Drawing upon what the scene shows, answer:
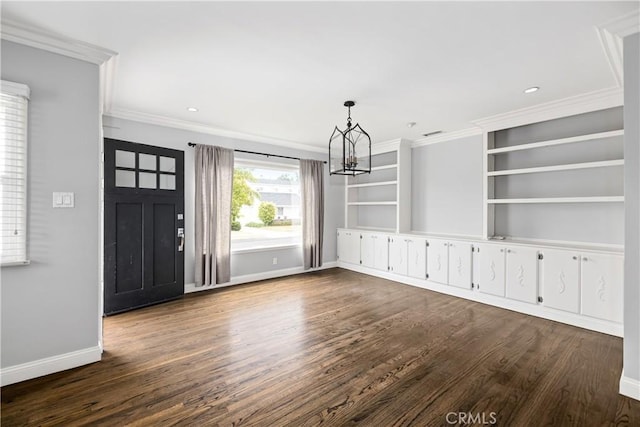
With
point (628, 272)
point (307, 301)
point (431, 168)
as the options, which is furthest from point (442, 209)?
point (628, 272)

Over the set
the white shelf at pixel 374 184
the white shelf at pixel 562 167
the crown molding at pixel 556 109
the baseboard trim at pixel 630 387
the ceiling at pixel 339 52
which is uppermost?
the ceiling at pixel 339 52

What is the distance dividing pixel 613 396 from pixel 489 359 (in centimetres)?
79

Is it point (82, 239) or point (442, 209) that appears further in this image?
point (442, 209)

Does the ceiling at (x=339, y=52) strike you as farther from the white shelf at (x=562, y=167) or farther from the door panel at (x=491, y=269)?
the door panel at (x=491, y=269)

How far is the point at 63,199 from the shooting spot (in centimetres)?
245

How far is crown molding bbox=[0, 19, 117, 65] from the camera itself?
2189 millimetres

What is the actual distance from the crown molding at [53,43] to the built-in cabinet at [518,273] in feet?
15.6

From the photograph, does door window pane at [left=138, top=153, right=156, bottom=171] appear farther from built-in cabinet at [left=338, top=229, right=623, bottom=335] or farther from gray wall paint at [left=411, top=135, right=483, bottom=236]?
gray wall paint at [left=411, top=135, right=483, bottom=236]

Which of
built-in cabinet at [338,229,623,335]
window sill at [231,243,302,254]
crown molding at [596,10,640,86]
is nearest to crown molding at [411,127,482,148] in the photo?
built-in cabinet at [338,229,623,335]

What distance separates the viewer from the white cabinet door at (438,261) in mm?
4746

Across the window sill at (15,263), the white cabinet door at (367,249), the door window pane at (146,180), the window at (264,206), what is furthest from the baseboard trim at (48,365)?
the white cabinet door at (367,249)

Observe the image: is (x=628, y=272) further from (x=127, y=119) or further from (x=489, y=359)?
(x=127, y=119)

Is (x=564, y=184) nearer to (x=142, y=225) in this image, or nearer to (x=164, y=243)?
(x=164, y=243)

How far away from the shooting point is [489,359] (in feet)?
8.80
